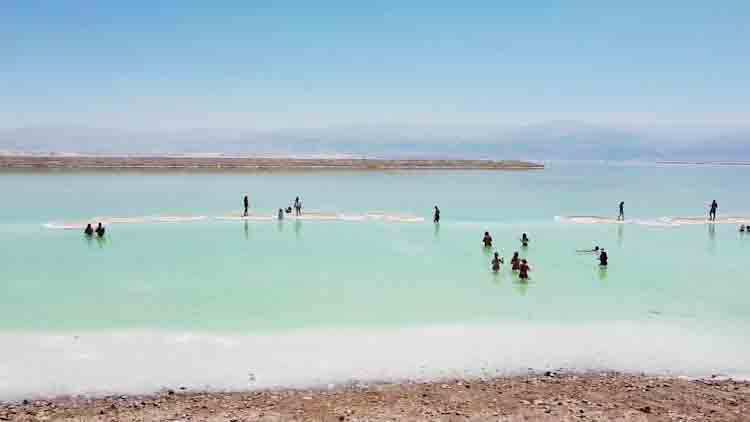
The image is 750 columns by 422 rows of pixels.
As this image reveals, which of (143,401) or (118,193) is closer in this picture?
(143,401)

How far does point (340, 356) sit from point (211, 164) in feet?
279

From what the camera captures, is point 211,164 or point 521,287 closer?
point 521,287

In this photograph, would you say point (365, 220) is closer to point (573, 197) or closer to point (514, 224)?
point (514, 224)

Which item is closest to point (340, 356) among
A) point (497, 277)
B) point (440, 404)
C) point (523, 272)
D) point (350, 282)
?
point (440, 404)

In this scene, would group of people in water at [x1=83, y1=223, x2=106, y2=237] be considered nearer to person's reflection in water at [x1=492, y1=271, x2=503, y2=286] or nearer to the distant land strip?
person's reflection in water at [x1=492, y1=271, x2=503, y2=286]

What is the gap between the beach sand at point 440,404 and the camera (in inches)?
377

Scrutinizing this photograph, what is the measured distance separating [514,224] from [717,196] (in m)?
30.8

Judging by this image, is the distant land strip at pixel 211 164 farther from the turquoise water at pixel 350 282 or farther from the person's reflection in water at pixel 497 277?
the person's reflection in water at pixel 497 277

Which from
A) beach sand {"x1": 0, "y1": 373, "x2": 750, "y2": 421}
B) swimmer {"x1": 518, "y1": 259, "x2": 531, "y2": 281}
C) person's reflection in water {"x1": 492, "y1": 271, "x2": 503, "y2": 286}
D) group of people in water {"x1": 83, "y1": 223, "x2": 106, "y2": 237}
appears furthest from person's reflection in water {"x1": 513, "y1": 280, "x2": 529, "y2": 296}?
group of people in water {"x1": 83, "y1": 223, "x2": 106, "y2": 237}

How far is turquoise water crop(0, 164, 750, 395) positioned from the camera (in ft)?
47.6

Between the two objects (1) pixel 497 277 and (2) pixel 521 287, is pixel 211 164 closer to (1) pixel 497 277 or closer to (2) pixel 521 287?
(1) pixel 497 277

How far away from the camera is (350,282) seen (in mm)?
19641

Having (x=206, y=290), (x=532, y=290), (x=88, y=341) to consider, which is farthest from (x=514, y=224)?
(x=88, y=341)

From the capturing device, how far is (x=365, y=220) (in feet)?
115
